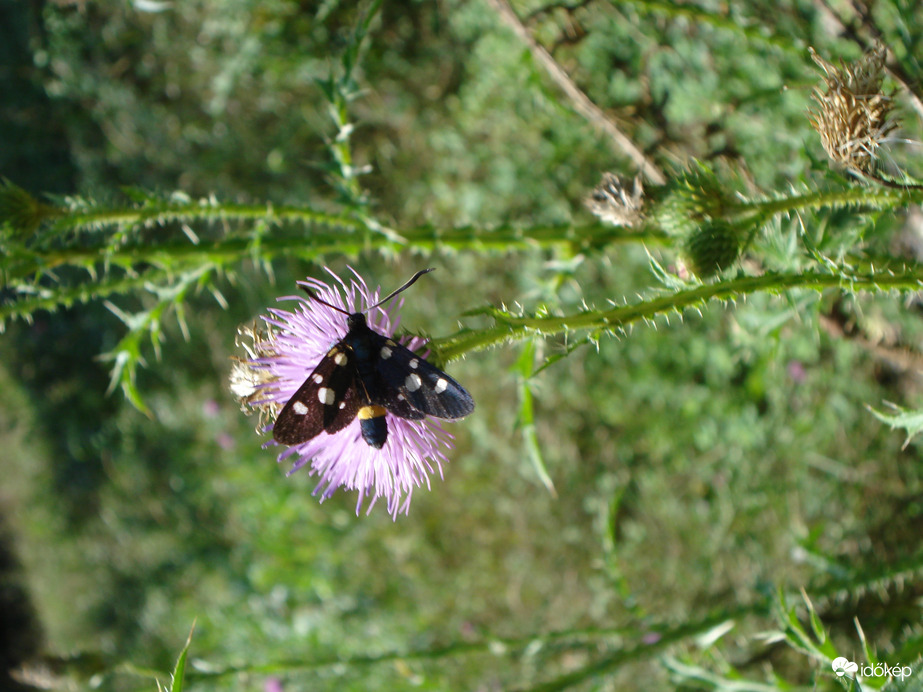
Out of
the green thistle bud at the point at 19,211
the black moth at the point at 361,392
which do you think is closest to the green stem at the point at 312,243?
the green thistle bud at the point at 19,211

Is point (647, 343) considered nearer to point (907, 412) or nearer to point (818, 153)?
point (818, 153)

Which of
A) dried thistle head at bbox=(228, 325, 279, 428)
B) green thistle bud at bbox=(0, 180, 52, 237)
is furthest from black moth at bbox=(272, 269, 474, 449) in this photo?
green thistle bud at bbox=(0, 180, 52, 237)

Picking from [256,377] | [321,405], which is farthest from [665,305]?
[256,377]

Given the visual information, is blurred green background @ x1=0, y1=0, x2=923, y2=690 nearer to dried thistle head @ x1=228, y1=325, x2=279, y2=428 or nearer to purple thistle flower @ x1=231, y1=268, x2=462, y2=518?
purple thistle flower @ x1=231, y1=268, x2=462, y2=518

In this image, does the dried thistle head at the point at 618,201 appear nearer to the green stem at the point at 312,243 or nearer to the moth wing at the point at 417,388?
the green stem at the point at 312,243

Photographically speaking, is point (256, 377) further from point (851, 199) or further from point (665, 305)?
point (851, 199)

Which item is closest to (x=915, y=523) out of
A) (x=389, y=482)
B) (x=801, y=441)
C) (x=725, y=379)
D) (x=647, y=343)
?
(x=801, y=441)
